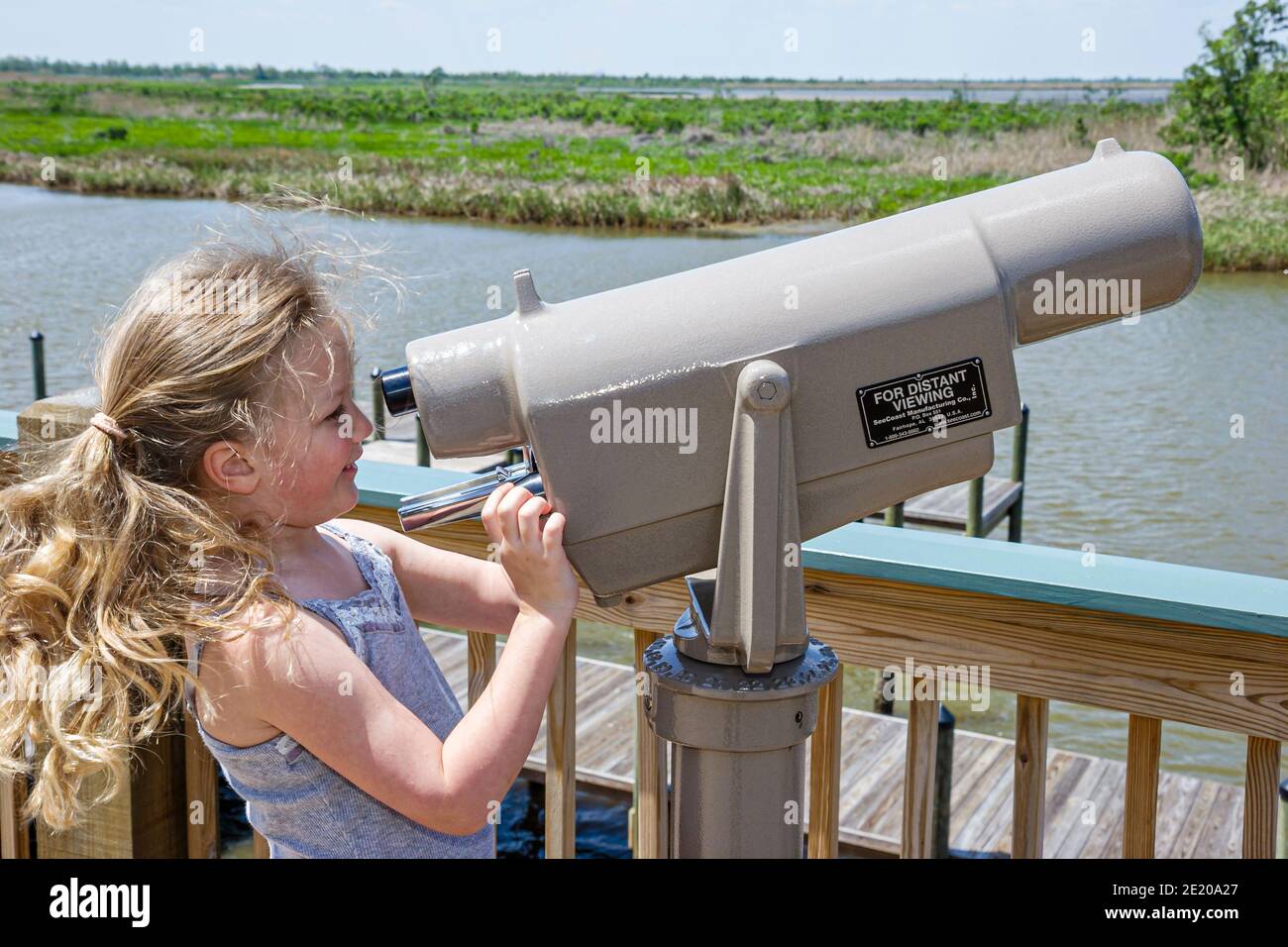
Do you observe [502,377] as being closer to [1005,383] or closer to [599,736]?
[1005,383]

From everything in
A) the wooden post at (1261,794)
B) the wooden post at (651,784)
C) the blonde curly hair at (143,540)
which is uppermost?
the blonde curly hair at (143,540)

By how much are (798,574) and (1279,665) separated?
1.73 ft

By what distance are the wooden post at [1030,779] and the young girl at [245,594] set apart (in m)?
0.60

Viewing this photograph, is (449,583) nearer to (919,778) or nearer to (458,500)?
(458,500)

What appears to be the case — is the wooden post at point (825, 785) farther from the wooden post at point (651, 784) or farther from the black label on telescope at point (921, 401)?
the black label on telescope at point (921, 401)

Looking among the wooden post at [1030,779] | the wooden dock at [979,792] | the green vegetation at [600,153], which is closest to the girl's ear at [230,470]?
the wooden post at [1030,779]

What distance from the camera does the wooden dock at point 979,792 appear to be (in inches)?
139

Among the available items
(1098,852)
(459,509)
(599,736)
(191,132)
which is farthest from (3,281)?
(191,132)

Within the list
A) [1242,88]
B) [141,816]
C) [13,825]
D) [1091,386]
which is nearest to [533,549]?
[141,816]

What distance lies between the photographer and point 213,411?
47.3 inches

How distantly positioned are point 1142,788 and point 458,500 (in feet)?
2.60

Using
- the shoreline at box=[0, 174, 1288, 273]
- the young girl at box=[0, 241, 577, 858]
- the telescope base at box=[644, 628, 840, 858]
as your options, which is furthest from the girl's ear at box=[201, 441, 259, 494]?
the shoreline at box=[0, 174, 1288, 273]

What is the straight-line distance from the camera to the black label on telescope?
3.68 feet

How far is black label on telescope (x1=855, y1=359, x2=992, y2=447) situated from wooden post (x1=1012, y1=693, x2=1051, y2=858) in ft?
1.49
